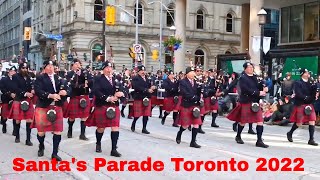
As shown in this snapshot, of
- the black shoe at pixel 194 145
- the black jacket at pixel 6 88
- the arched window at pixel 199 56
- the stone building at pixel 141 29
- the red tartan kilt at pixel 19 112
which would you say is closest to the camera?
the black shoe at pixel 194 145

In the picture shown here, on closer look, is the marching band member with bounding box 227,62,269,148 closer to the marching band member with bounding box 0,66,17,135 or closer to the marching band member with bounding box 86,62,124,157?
the marching band member with bounding box 86,62,124,157

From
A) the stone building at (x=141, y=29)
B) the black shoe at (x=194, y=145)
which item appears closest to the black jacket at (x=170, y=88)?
the black shoe at (x=194, y=145)

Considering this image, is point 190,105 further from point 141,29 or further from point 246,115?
point 141,29

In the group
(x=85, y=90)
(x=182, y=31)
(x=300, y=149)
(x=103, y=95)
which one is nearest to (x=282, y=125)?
(x=300, y=149)

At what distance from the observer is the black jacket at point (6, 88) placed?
Answer: 1204 centimetres

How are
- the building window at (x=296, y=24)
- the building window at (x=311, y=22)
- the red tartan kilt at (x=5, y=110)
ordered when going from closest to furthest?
the red tartan kilt at (x=5, y=110)
the building window at (x=311, y=22)
the building window at (x=296, y=24)

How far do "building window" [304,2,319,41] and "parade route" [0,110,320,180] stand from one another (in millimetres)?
16618

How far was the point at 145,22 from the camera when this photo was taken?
53.4m

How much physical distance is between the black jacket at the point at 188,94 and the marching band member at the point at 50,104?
2830 mm

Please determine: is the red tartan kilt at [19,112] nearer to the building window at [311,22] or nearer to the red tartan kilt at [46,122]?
the red tartan kilt at [46,122]

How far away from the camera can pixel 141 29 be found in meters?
52.8

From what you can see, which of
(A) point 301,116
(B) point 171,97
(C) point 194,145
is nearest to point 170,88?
(B) point 171,97

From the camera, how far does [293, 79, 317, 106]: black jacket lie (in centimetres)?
1189

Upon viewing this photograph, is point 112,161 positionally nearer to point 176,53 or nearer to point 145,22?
point 176,53
